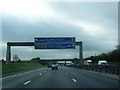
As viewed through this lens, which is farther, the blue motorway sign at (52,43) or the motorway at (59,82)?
the blue motorway sign at (52,43)

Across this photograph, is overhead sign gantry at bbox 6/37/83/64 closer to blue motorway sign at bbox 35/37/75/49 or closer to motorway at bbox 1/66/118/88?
blue motorway sign at bbox 35/37/75/49

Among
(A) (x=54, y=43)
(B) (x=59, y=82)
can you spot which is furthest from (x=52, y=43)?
(B) (x=59, y=82)

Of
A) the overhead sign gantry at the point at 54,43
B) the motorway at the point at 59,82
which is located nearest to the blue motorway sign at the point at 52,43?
the overhead sign gantry at the point at 54,43

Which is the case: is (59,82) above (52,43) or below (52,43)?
below

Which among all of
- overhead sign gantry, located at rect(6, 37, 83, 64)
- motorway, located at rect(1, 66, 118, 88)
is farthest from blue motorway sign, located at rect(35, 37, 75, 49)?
motorway, located at rect(1, 66, 118, 88)

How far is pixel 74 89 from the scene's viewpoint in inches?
592

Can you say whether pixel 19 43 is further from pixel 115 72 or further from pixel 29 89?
pixel 29 89

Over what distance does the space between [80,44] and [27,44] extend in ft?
42.1

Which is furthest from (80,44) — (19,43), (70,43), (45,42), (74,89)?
(74,89)

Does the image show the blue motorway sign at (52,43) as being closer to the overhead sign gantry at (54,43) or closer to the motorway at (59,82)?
the overhead sign gantry at (54,43)

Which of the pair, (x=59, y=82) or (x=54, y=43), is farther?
(x=54, y=43)

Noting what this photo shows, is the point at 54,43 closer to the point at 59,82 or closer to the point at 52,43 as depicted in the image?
the point at 52,43

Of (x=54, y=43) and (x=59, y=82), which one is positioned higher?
(x=54, y=43)

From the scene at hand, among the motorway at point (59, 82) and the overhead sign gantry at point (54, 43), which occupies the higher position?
the overhead sign gantry at point (54, 43)
